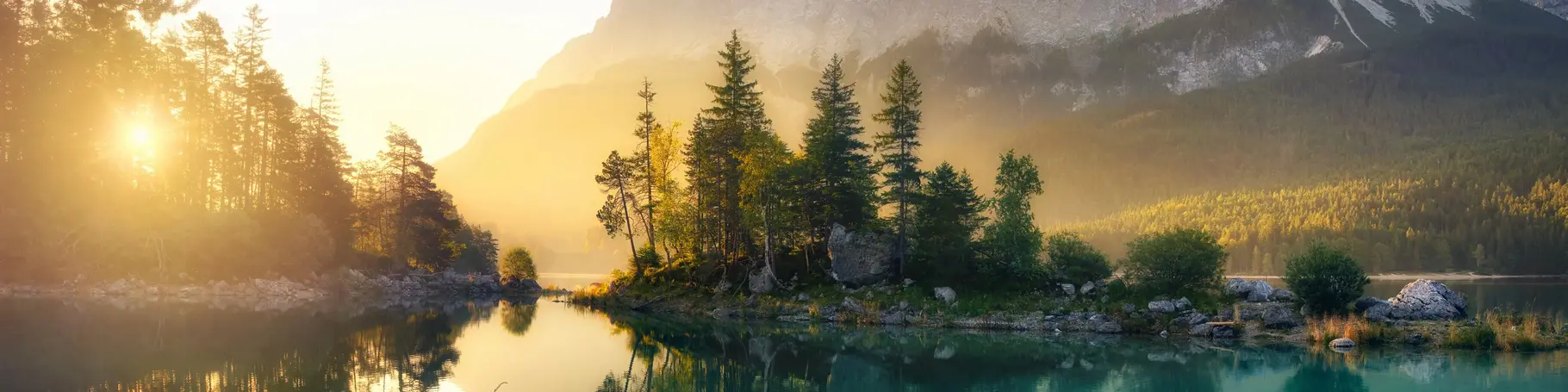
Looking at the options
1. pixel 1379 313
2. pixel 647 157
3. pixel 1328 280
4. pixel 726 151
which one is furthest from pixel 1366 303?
pixel 647 157

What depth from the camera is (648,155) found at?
63750 millimetres

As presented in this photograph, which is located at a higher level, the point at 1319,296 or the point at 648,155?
the point at 648,155

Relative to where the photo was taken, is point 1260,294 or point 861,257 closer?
point 1260,294

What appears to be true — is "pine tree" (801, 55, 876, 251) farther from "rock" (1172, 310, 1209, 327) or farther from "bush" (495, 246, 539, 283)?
"bush" (495, 246, 539, 283)

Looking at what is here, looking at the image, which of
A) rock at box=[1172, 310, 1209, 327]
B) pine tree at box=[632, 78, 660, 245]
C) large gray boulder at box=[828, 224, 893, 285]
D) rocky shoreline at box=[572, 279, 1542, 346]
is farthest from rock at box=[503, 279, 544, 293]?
rock at box=[1172, 310, 1209, 327]

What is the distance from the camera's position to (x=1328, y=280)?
39969 millimetres

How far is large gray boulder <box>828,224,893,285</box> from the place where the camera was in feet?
177

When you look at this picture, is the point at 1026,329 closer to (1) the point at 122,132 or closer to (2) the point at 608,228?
(2) the point at 608,228

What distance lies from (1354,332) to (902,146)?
28662 millimetres

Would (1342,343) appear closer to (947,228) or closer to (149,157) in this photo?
(947,228)

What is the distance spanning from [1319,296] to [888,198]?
85.7ft

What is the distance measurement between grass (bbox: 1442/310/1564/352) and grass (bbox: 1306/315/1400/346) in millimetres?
2115

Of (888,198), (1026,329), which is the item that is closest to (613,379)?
(1026,329)

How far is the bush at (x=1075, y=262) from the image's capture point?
169 feet
